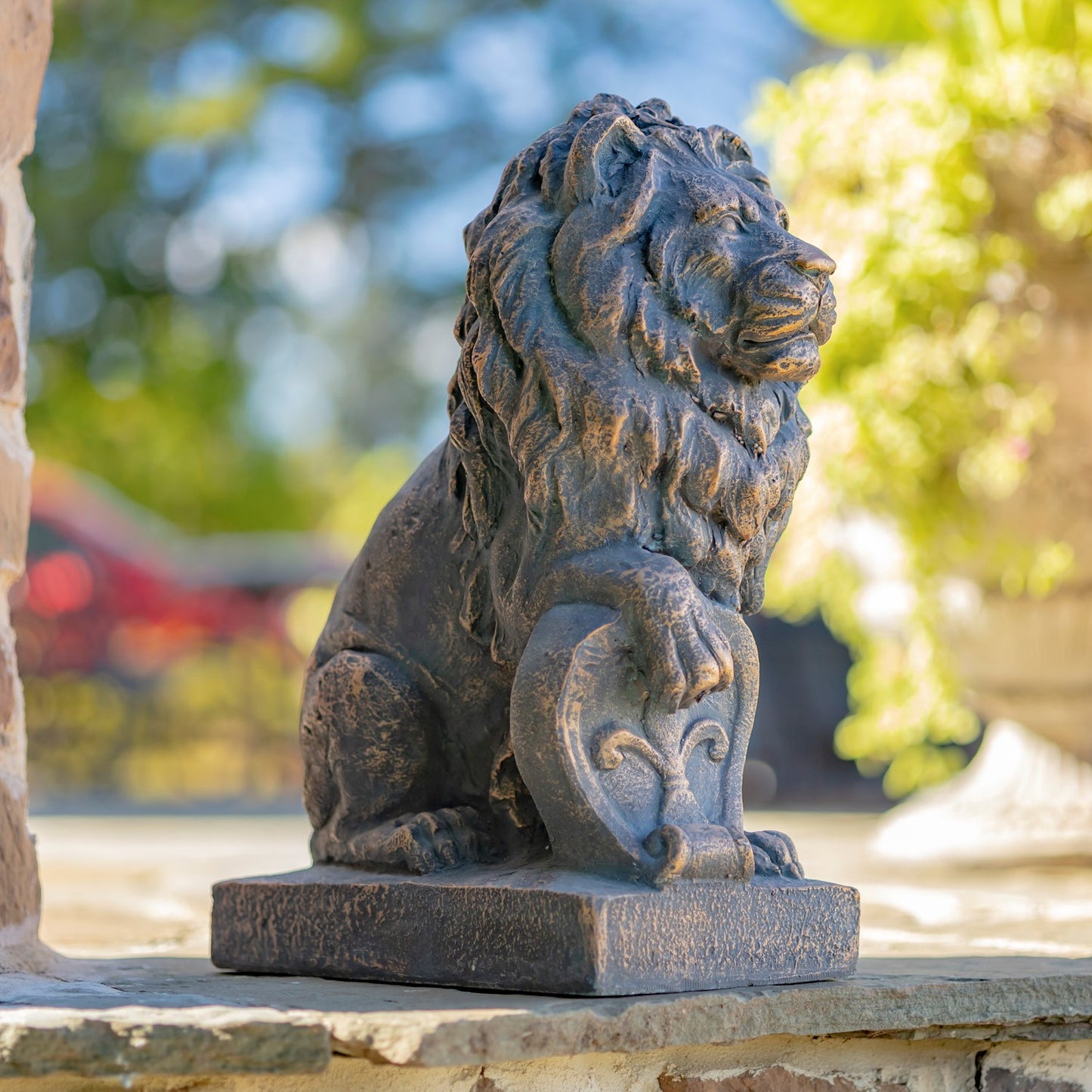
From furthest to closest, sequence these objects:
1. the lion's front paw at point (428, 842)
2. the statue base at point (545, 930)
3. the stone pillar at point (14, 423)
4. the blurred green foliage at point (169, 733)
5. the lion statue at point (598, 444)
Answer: the blurred green foliage at point (169, 733), the stone pillar at point (14, 423), the lion's front paw at point (428, 842), the lion statue at point (598, 444), the statue base at point (545, 930)

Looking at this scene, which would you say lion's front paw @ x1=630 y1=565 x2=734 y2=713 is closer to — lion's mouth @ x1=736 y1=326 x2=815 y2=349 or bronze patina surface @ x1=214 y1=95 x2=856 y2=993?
bronze patina surface @ x1=214 y1=95 x2=856 y2=993

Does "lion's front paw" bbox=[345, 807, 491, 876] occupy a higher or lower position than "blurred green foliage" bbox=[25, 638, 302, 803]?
lower

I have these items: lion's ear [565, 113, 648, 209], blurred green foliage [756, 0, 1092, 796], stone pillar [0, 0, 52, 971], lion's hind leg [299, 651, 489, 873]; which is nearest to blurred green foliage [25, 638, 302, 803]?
blurred green foliage [756, 0, 1092, 796]

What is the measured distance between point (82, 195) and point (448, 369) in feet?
22.4

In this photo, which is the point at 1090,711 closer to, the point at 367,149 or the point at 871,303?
the point at 871,303

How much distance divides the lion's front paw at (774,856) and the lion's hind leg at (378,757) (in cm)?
31

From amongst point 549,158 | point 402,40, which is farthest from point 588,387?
point 402,40

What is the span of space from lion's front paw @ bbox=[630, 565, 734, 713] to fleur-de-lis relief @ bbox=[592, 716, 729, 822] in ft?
0.16

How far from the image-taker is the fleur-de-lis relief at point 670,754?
1584 millimetres

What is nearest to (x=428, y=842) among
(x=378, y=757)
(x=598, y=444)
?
(x=378, y=757)

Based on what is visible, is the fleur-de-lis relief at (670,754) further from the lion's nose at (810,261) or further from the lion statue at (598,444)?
the lion's nose at (810,261)

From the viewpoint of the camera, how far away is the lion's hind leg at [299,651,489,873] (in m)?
1.82

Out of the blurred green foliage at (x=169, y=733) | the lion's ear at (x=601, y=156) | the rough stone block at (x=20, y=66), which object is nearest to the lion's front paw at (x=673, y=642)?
the lion's ear at (x=601, y=156)

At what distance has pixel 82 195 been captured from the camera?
541 inches
